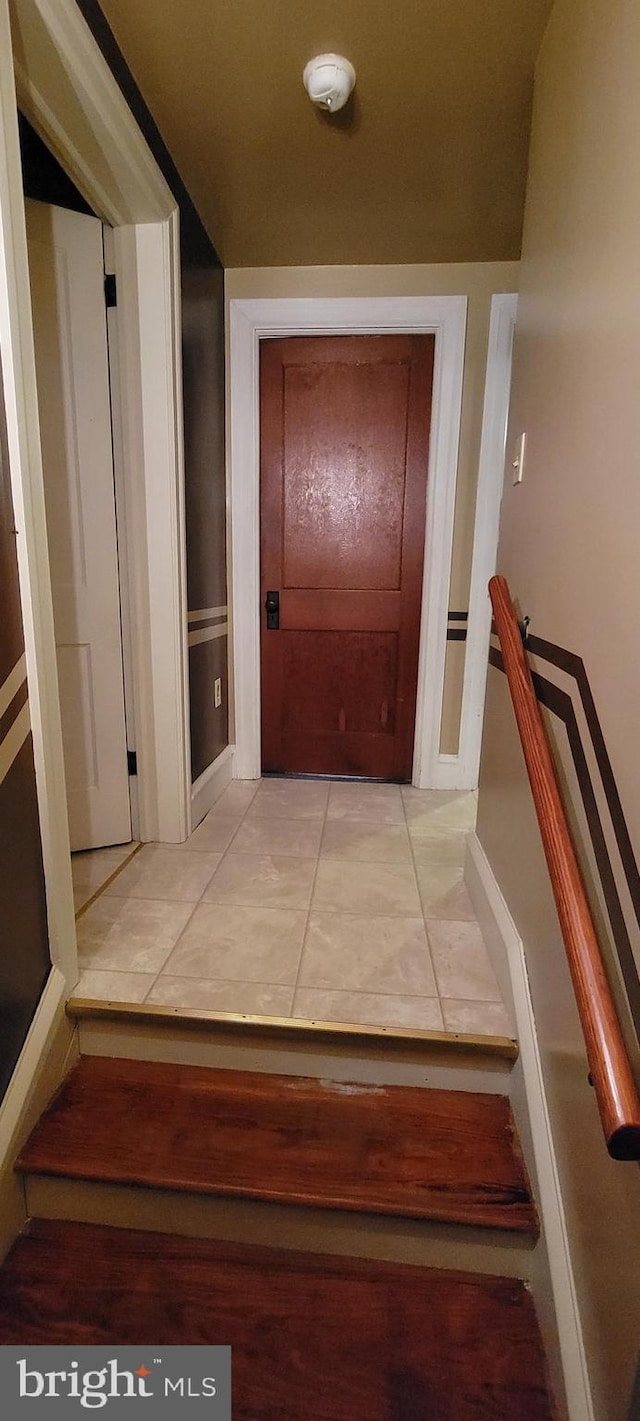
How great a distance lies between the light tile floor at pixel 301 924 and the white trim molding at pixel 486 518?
1.42 ft

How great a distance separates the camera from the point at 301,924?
63.2 inches

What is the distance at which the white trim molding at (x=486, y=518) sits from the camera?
2.31 meters

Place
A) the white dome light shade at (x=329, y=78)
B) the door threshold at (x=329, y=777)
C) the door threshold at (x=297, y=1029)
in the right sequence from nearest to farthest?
the door threshold at (x=297, y=1029) < the white dome light shade at (x=329, y=78) < the door threshold at (x=329, y=777)

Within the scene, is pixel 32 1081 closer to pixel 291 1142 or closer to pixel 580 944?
pixel 291 1142

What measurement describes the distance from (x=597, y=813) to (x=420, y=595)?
6.14 ft

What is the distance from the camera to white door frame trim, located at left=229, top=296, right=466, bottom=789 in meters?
2.34

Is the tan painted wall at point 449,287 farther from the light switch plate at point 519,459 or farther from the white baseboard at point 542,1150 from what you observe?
the white baseboard at point 542,1150

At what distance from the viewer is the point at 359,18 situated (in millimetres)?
1313

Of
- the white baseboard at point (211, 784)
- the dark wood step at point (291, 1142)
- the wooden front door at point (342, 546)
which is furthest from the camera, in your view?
the wooden front door at point (342, 546)

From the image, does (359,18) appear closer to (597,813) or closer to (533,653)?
(533,653)

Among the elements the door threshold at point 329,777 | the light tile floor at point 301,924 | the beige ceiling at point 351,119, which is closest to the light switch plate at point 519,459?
the beige ceiling at point 351,119

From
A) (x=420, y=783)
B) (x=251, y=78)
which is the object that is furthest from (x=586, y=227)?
(x=420, y=783)

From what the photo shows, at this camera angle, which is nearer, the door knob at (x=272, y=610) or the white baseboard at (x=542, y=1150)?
the white baseboard at (x=542, y=1150)

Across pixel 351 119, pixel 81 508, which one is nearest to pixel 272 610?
pixel 81 508
